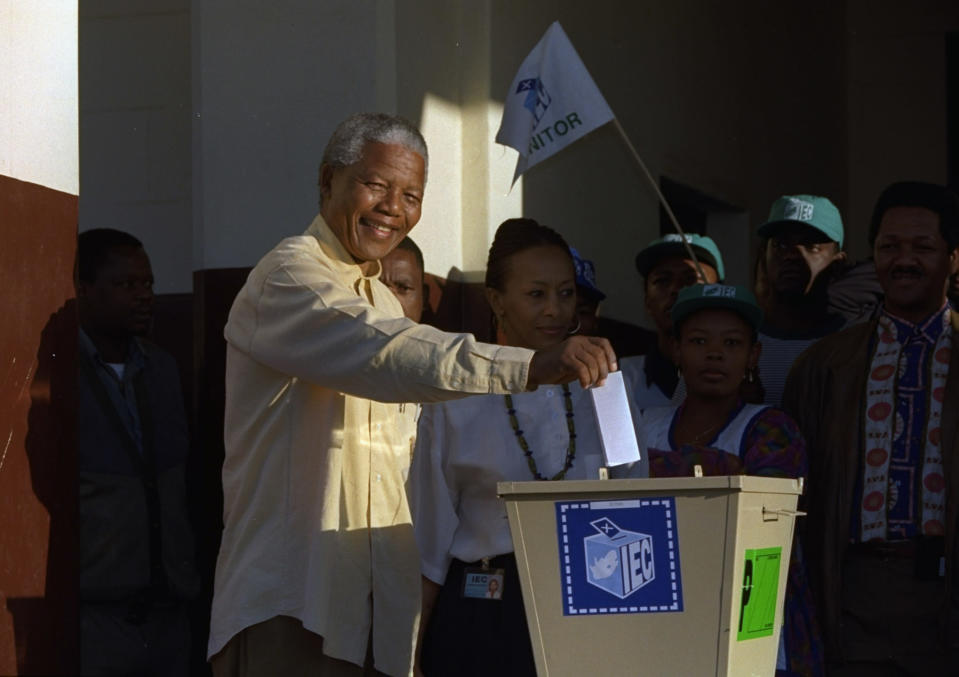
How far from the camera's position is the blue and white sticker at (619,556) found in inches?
118

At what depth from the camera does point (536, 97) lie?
16.9ft

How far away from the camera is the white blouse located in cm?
372

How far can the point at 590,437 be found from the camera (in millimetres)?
3766

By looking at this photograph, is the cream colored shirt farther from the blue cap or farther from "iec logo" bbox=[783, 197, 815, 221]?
"iec logo" bbox=[783, 197, 815, 221]

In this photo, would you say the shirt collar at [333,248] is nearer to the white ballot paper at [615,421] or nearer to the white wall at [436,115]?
the white ballot paper at [615,421]

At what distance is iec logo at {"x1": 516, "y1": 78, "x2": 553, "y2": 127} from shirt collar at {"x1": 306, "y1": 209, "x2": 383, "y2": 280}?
1859 millimetres

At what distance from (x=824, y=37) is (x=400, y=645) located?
777 centimetres

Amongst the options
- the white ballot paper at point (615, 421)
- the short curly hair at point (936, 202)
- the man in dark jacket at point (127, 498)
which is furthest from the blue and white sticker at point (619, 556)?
the man in dark jacket at point (127, 498)

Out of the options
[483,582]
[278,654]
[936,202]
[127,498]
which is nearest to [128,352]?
[127,498]

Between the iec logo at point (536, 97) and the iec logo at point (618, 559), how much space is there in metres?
2.40

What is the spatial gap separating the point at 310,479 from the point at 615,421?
0.68m

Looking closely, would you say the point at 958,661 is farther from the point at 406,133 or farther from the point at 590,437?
the point at 406,133

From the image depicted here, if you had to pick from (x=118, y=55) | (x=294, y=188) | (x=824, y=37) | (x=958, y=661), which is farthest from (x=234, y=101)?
(x=824, y=37)

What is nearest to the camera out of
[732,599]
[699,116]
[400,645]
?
[732,599]
